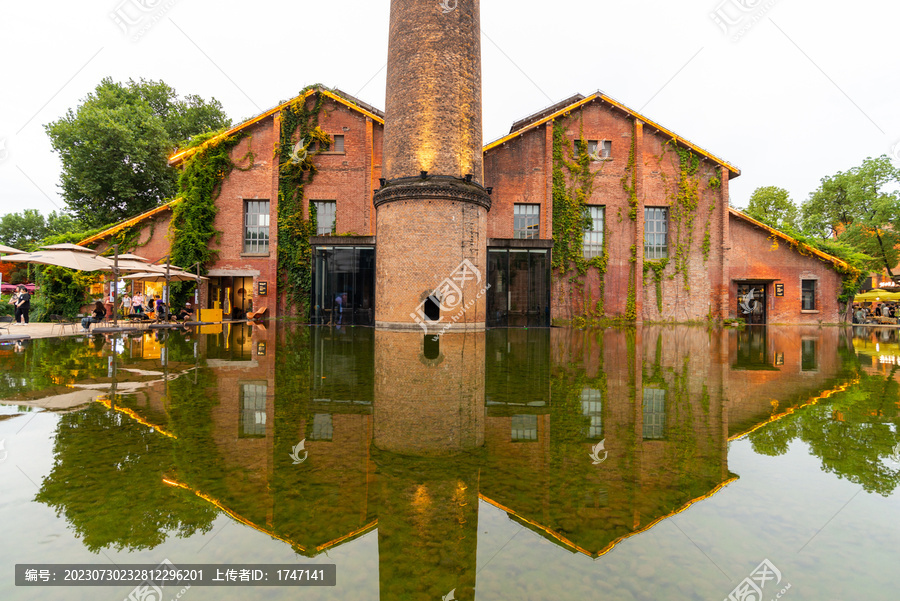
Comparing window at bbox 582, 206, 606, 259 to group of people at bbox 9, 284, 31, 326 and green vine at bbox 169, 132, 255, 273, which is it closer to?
green vine at bbox 169, 132, 255, 273

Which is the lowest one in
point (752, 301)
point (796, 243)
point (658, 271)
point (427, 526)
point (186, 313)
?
point (427, 526)

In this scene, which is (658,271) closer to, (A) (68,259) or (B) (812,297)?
(B) (812,297)

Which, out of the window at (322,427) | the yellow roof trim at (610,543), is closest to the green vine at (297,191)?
the window at (322,427)

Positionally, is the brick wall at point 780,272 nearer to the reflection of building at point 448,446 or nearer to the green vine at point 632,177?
the green vine at point 632,177

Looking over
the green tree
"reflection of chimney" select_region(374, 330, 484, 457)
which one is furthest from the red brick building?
the green tree

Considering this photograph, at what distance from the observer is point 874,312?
34875mm

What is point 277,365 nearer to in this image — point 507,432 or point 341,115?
point 507,432

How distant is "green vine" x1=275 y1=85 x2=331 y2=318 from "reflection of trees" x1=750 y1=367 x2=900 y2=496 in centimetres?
2216

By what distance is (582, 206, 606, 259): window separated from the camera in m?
25.2

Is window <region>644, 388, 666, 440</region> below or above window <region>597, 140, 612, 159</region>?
below

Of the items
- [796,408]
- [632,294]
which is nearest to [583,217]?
[632,294]

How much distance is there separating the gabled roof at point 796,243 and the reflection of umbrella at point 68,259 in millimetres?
30871

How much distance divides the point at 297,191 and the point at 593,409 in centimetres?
2295

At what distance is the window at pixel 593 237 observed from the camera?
25194 millimetres
